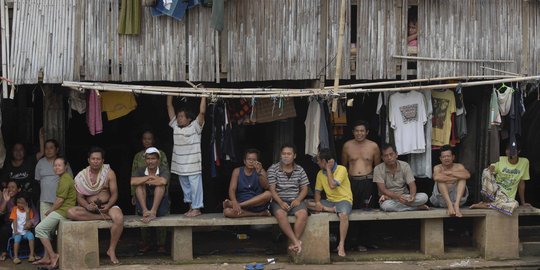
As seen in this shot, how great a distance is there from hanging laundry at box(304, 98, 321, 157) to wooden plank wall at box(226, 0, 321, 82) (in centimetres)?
67

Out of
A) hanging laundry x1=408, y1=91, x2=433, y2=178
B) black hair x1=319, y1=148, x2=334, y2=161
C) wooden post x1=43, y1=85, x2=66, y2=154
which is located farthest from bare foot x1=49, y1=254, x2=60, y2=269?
hanging laundry x1=408, y1=91, x2=433, y2=178

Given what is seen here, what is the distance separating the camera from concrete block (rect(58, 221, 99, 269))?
1116 cm

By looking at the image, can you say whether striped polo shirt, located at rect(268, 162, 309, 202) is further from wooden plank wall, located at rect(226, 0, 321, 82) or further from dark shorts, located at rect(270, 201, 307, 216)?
wooden plank wall, located at rect(226, 0, 321, 82)

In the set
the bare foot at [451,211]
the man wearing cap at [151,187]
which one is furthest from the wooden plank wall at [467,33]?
the man wearing cap at [151,187]

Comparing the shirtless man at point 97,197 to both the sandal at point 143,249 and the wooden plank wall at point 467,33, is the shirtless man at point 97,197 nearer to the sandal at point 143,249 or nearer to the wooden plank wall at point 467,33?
the sandal at point 143,249

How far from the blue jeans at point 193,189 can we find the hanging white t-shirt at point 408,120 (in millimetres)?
2924

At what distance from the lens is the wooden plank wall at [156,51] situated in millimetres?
11516

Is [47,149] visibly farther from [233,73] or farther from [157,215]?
[233,73]

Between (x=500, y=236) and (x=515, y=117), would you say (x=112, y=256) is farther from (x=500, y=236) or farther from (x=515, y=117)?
(x=515, y=117)

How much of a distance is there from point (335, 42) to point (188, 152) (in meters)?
2.57

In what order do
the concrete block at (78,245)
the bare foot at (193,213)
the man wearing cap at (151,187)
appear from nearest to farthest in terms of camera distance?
1. the concrete block at (78,245)
2. the man wearing cap at (151,187)
3. the bare foot at (193,213)

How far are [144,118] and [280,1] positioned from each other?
3440 millimetres

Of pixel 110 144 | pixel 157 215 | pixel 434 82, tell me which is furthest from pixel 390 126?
pixel 110 144

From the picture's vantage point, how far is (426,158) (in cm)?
1241
